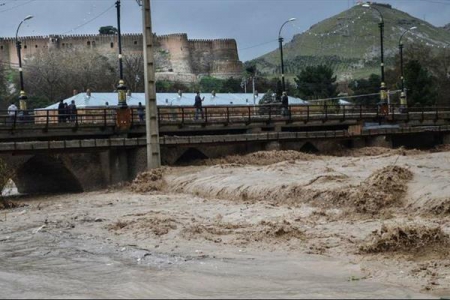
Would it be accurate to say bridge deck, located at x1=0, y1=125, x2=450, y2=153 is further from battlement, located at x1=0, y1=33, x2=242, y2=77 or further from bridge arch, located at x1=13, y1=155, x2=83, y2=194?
battlement, located at x1=0, y1=33, x2=242, y2=77

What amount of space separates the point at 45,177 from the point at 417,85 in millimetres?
51138

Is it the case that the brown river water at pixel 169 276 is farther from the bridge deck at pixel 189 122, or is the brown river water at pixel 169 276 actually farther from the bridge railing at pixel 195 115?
the bridge railing at pixel 195 115

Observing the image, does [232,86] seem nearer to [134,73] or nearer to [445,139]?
[134,73]

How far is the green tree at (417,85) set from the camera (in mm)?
78938

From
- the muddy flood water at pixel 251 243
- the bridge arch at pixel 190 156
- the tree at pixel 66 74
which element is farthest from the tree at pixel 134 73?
the muddy flood water at pixel 251 243

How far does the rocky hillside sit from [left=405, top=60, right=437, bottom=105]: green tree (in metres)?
60.1

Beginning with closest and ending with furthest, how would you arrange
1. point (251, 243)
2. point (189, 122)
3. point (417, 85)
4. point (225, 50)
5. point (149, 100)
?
point (251, 243)
point (149, 100)
point (189, 122)
point (417, 85)
point (225, 50)

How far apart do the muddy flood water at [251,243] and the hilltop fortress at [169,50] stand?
8020 cm

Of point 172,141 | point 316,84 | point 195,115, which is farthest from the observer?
point 316,84

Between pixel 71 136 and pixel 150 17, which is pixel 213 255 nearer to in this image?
pixel 150 17

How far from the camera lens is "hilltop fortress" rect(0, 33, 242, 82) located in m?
101

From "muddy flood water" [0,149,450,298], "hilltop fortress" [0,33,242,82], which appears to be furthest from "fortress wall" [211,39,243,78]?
"muddy flood water" [0,149,450,298]

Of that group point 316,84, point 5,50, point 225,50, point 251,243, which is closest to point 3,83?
point 5,50

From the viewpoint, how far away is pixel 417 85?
7944cm
